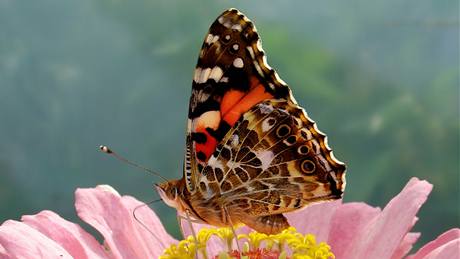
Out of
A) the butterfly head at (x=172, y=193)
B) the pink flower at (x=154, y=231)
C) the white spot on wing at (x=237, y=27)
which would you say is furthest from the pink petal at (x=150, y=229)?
the white spot on wing at (x=237, y=27)

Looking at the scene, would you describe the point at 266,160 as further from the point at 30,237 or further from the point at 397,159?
the point at 397,159

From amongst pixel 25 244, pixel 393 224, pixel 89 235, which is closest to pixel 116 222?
pixel 89 235

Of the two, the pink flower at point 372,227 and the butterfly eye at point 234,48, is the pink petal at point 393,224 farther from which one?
the butterfly eye at point 234,48

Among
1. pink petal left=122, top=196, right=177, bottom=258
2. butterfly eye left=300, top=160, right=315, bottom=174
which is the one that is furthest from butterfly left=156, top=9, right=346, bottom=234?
pink petal left=122, top=196, right=177, bottom=258

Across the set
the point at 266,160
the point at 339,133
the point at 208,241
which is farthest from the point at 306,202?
the point at 339,133

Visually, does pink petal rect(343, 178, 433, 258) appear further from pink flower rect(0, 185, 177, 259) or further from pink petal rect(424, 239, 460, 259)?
pink flower rect(0, 185, 177, 259)
